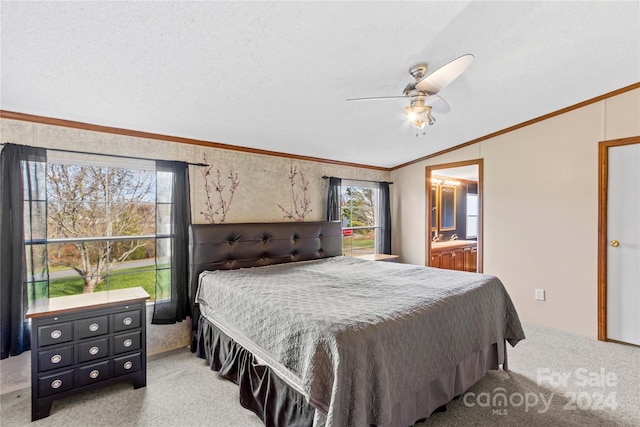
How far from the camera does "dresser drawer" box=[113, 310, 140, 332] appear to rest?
232 centimetres

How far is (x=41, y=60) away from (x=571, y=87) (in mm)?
4268

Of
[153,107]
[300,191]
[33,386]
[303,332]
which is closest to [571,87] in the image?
[300,191]

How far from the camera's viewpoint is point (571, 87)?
295 cm

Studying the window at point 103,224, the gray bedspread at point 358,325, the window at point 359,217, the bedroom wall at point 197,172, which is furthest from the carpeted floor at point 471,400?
the window at point 359,217

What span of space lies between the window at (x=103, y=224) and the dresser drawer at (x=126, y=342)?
→ 60 cm

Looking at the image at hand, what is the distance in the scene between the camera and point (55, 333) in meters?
2.10

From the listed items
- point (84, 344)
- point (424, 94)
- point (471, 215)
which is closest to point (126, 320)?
point (84, 344)

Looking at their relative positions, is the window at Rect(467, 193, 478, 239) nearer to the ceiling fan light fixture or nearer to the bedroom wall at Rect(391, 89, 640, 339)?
the bedroom wall at Rect(391, 89, 640, 339)

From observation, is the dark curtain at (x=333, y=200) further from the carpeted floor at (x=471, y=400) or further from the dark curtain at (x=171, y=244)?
the carpeted floor at (x=471, y=400)

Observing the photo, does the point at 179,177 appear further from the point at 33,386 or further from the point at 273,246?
the point at 33,386

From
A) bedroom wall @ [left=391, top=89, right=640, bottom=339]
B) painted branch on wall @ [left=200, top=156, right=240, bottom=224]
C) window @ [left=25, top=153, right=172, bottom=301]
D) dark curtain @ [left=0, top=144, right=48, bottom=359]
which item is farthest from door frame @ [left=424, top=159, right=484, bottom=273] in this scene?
dark curtain @ [left=0, top=144, right=48, bottom=359]

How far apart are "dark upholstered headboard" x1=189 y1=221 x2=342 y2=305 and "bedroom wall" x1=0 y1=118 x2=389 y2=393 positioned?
268 millimetres

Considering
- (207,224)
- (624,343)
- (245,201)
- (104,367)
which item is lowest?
(624,343)

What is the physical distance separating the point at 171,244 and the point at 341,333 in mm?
2236
